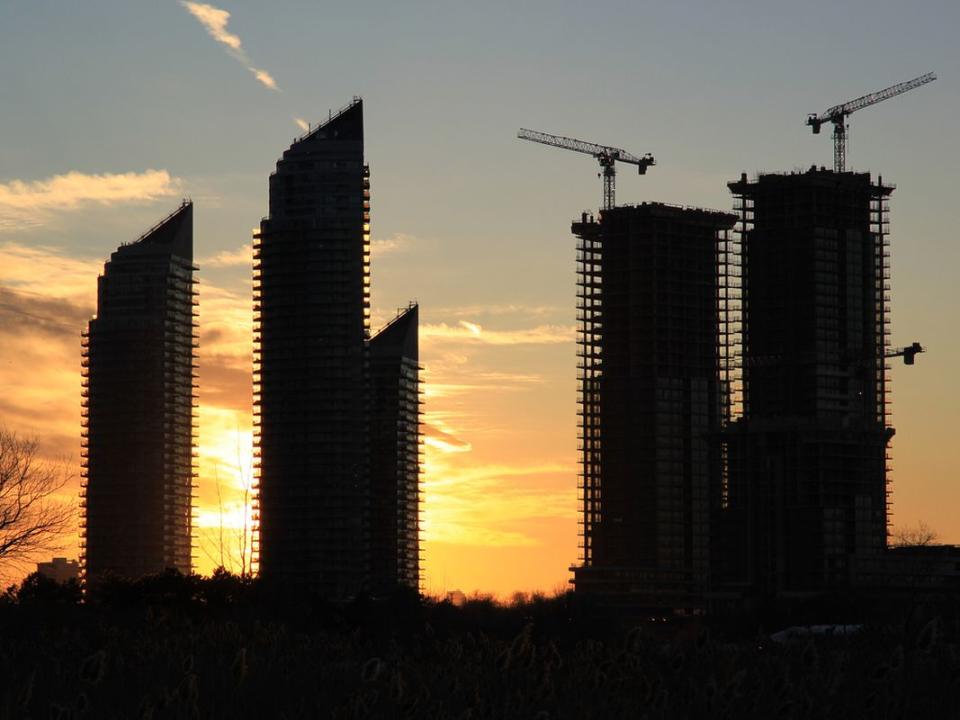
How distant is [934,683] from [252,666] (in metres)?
8.59

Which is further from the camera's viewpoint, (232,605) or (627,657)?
(232,605)

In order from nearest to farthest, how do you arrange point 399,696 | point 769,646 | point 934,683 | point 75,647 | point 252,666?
point 399,696
point 934,683
point 252,666
point 769,646
point 75,647

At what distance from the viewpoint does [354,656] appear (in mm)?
26891

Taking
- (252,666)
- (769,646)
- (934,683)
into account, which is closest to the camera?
(934,683)

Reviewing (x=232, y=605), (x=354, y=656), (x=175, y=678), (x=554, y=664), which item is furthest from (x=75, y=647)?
(x=232, y=605)

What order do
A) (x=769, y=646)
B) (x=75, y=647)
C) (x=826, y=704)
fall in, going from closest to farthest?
(x=826, y=704)
(x=769, y=646)
(x=75, y=647)

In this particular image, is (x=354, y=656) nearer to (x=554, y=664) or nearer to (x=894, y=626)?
(x=554, y=664)

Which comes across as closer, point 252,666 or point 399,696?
point 399,696

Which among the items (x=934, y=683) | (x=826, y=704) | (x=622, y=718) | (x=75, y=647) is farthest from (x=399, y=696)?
(x=75, y=647)

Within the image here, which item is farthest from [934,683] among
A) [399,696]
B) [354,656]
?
[354,656]

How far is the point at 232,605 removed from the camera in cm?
12006

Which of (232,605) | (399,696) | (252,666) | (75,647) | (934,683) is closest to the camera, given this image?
(399,696)

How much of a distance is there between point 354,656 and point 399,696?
31.6 feet

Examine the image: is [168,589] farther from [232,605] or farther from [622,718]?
[622,718]
